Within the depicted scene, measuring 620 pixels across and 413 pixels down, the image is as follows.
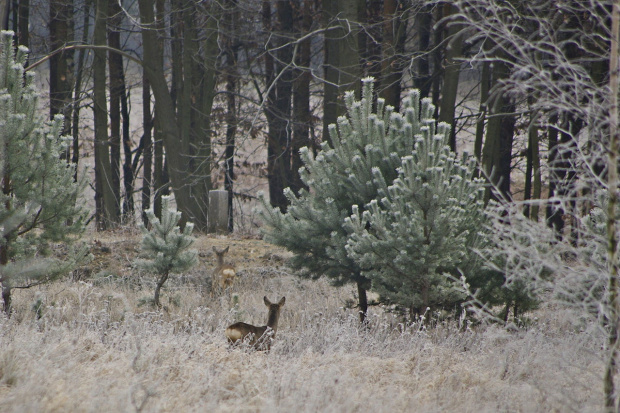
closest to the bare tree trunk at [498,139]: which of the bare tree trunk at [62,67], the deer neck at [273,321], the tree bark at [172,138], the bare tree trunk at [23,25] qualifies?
the deer neck at [273,321]

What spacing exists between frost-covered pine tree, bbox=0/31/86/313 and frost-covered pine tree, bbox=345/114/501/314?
130 inches

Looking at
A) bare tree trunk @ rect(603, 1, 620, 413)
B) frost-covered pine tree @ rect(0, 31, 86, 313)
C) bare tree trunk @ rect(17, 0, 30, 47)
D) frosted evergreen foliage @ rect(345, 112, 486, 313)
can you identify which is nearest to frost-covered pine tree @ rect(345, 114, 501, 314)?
frosted evergreen foliage @ rect(345, 112, 486, 313)

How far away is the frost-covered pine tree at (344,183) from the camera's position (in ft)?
25.3

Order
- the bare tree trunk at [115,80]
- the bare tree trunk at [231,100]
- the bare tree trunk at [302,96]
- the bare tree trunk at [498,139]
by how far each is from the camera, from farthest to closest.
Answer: the bare tree trunk at [115,80] → the bare tree trunk at [231,100] → the bare tree trunk at [302,96] → the bare tree trunk at [498,139]

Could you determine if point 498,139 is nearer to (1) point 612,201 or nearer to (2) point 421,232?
(2) point 421,232

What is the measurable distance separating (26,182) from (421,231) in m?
4.36

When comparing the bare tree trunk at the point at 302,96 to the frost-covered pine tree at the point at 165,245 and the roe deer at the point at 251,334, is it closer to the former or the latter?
the frost-covered pine tree at the point at 165,245

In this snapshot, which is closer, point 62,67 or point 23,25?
point 62,67

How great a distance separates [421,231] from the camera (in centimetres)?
688

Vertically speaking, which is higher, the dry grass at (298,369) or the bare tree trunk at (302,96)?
the bare tree trunk at (302,96)

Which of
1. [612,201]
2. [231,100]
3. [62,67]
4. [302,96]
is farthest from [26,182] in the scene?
[231,100]

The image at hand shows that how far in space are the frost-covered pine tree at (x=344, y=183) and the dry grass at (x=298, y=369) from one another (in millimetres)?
798

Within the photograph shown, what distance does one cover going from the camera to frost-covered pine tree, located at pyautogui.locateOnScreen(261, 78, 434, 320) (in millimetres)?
7707

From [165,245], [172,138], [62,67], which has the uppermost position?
[62,67]
